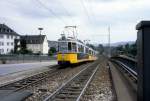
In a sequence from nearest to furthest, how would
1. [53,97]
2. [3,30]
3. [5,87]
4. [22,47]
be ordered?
[53,97], [5,87], [22,47], [3,30]

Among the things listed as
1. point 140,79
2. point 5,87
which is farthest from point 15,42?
point 140,79

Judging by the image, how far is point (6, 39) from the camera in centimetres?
12862

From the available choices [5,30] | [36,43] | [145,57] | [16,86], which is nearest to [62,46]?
[16,86]

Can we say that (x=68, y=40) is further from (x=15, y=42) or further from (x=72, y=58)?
(x=15, y=42)

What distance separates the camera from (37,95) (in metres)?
13.5

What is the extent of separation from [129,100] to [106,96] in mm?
2380

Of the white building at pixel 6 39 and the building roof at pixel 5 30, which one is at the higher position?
the building roof at pixel 5 30

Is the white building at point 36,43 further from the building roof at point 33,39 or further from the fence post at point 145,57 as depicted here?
the fence post at point 145,57

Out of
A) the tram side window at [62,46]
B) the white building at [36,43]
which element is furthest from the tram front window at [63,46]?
the white building at [36,43]

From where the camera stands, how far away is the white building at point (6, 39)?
12619cm

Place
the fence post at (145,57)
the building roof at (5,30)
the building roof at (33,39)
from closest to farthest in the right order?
the fence post at (145,57), the building roof at (5,30), the building roof at (33,39)

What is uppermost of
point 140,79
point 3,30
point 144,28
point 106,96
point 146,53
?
point 3,30

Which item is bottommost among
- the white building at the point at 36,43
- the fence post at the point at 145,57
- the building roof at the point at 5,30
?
the fence post at the point at 145,57

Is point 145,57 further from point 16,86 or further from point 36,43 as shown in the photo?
point 36,43
